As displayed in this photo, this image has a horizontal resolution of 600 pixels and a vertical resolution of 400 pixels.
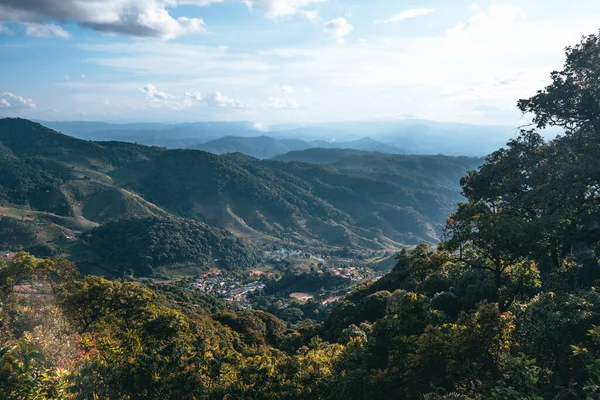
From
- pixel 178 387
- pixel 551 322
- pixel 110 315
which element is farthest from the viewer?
pixel 110 315

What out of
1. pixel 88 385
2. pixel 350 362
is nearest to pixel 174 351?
pixel 88 385

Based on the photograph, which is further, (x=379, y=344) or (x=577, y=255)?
(x=577, y=255)

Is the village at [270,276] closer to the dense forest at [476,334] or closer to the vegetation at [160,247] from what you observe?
the vegetation at [160,247]

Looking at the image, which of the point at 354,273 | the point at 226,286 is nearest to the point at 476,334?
the point at 226,286

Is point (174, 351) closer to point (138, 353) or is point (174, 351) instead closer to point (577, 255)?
point (138, 353)

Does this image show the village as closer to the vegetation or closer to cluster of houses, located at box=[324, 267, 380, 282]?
cluster of houses, located at box=[324, 267, 380, 282]
